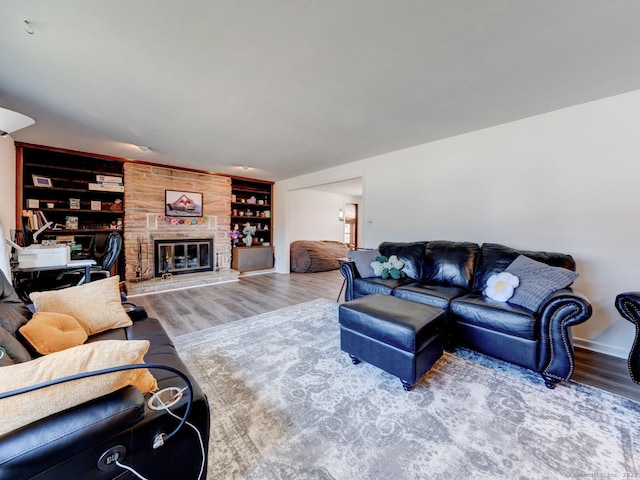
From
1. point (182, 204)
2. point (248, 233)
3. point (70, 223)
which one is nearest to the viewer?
point (70, 223)

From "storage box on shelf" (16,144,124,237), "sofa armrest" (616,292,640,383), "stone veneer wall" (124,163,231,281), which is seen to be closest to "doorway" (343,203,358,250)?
"stone veneer wall" (124,163,231,281)

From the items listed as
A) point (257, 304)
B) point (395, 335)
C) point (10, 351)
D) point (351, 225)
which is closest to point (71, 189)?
point (257, 304)

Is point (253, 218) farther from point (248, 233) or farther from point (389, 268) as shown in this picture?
point (389, 268)

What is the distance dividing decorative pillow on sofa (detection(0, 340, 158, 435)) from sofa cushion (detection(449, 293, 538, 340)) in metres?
2.41

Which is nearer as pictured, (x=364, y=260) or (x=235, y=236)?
(x=364, y=260)

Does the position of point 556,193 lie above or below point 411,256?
above

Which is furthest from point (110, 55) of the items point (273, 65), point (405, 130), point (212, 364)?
point (405, 130)

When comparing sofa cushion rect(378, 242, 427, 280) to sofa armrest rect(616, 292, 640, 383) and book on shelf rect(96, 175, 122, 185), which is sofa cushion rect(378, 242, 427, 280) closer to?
sofa armrest rect(616, 292, 640, 383)

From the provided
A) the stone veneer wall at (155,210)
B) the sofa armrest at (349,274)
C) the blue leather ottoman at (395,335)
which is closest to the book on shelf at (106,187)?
the stone veneer wall at (155,210)

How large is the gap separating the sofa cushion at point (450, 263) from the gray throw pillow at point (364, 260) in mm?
653

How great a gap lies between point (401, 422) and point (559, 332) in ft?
4.49

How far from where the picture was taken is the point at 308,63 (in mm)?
1915

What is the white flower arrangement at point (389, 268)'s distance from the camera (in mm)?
3239

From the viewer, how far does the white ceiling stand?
147 cm
